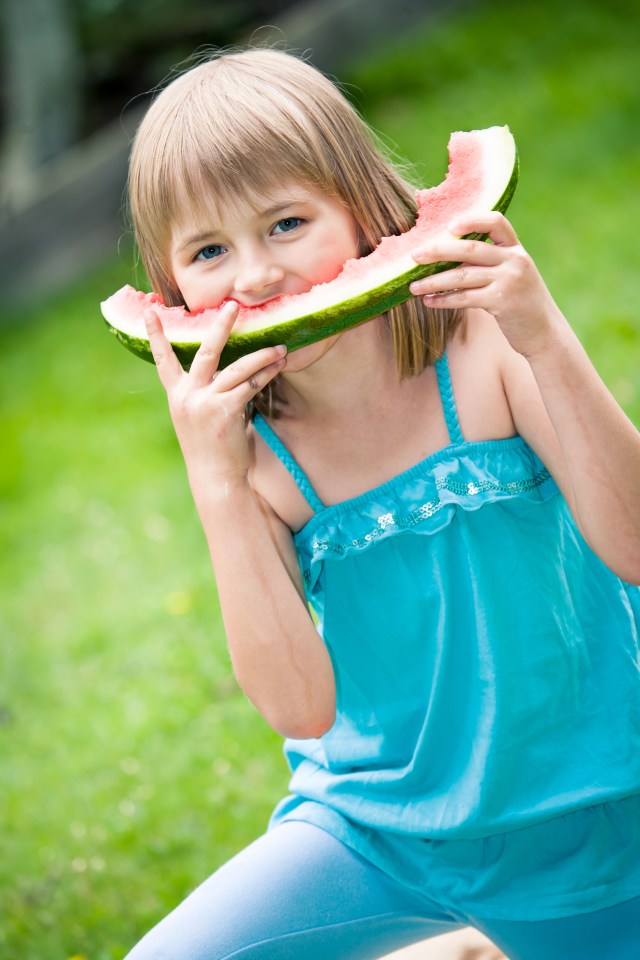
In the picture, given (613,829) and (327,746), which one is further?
(327,746)

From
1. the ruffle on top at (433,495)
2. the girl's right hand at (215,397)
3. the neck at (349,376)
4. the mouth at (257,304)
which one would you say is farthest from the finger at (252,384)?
the ruffle on top at (433,495)

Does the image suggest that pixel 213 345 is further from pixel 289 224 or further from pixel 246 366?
pixel 289 224

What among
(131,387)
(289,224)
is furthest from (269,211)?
(131,387)

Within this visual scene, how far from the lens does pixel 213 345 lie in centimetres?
204

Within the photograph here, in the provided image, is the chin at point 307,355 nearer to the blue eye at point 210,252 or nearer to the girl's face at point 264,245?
the girl's face at point 264,245

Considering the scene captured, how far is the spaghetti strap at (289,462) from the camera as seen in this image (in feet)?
7.58

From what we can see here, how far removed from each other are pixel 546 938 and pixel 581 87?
596 centimetres

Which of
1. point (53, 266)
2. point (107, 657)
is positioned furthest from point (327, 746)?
point (53, 266)

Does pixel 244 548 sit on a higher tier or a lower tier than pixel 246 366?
lower

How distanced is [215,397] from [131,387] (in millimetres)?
4447

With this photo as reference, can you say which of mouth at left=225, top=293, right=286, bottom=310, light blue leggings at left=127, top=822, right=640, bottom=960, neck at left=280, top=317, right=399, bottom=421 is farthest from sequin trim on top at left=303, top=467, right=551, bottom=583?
light blue leggings at left=127, top=822, right=640, bottom=960

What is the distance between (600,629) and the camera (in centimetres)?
229

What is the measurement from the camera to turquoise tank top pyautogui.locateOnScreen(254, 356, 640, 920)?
2.19 m

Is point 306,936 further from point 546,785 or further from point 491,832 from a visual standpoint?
point 546,785
